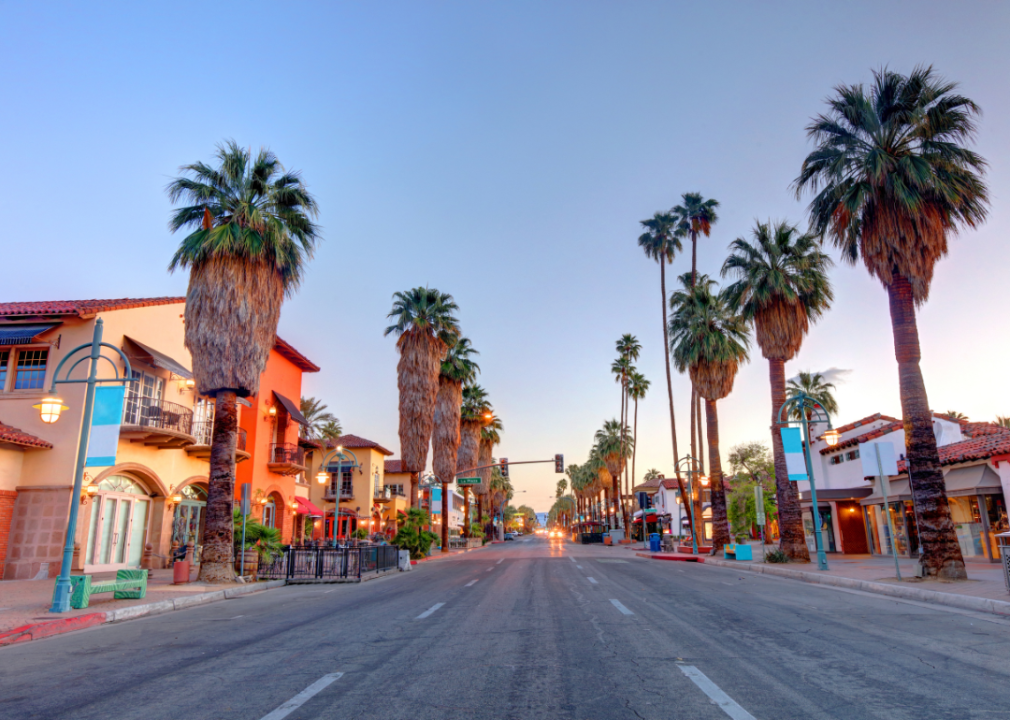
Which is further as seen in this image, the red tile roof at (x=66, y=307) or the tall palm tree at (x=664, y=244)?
the tall palm tree at (x=664, y=244)

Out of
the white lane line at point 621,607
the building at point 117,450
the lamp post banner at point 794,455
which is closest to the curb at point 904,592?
the lamp post banner at point 794,455

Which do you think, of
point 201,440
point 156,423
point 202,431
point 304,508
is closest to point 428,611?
point 156,423

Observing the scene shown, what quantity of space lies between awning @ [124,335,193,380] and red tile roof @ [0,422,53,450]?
14.5 feet

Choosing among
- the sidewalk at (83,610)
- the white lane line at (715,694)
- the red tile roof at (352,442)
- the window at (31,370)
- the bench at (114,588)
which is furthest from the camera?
the red tile roof at (352,442)

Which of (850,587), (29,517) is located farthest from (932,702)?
(29,517)

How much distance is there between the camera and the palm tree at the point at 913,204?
16.0m

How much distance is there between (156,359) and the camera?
24875 millimetres

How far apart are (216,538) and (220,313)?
6.83 meters

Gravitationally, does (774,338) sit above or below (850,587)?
above

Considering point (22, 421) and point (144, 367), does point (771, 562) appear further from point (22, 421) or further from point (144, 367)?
point (22, 421)

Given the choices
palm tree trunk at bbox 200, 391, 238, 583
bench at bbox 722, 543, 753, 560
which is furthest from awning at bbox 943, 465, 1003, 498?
palm tree trunk at bbox 200, 391, 238, 583

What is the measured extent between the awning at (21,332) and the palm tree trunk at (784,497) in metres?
27.1

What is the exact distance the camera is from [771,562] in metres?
Result: 24.7

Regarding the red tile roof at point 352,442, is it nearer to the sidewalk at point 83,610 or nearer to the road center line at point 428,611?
the sidewalk at point 83,610
